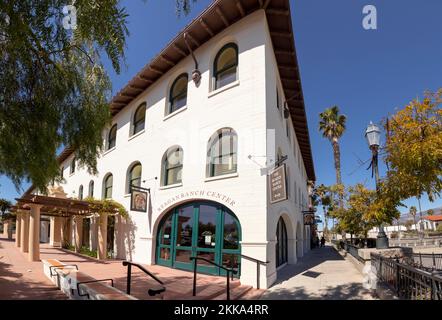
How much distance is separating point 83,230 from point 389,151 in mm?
19541

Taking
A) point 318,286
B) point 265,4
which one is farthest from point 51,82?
point 318,286

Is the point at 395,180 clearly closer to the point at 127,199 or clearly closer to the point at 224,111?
the point at 224,111

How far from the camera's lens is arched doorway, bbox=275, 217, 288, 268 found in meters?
12.0

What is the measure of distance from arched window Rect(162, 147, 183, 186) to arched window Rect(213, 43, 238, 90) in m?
3.45

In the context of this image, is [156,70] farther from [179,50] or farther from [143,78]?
[179,50]

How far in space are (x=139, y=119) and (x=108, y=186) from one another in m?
5.06

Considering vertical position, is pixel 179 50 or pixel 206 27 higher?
pixel 206 27

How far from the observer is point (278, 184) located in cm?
850

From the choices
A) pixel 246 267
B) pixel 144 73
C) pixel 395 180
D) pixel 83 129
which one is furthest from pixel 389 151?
pixel 144 73

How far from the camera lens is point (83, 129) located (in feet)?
19.6

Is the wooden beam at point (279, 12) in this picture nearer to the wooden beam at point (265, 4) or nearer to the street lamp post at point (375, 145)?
the wooden beam at point (265, 4)

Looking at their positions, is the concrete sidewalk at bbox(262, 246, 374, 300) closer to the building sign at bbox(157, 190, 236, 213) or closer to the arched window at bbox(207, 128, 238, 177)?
the building sign at bbox(157, 190, 236, 213)

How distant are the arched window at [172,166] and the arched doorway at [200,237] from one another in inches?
53.4

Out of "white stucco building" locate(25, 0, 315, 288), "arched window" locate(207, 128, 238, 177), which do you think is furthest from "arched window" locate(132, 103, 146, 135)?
"arched window" locate(207, 128, 238, 177)
